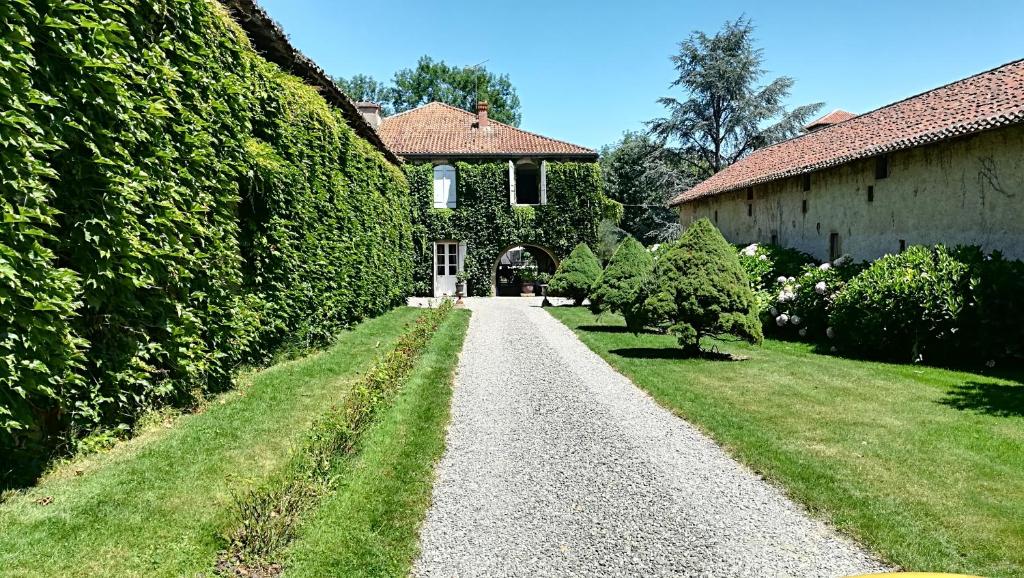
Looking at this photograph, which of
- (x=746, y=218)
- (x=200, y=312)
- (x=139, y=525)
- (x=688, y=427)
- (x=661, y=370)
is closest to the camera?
(x=139, y=525)

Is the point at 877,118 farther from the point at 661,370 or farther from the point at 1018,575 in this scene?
the point at 1018,575

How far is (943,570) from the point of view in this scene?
379cm

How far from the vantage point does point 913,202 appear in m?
14.1

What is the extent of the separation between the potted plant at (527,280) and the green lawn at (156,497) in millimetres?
23741

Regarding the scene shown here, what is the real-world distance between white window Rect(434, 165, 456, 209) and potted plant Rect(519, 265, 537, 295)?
4828 mm

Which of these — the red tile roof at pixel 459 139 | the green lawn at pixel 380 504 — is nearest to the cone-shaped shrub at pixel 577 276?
the red tile roof at pixel 459 139

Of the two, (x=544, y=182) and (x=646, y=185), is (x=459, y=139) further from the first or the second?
(x=646, y=185)

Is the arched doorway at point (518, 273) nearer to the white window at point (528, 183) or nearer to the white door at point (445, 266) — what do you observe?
the white door at point (445, 266)

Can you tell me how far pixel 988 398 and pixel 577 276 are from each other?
15.3 m

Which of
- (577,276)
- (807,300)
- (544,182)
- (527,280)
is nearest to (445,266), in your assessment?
(527,280)

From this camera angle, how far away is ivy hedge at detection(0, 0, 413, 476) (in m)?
4.13

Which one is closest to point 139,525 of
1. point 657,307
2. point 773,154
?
point 657,307

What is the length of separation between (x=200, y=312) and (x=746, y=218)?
67.1 feet

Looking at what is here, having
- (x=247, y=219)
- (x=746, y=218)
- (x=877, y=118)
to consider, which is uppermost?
(x=877, y=118)
